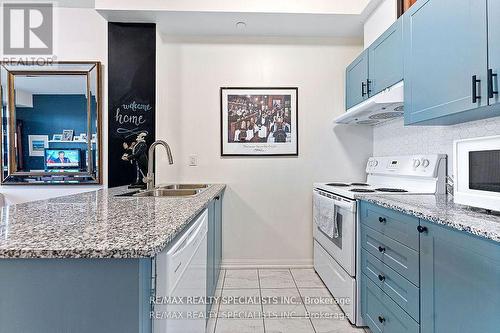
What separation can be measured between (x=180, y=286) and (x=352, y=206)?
1.33 meters

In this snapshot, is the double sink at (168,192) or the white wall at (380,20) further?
the white wall at (380,20)

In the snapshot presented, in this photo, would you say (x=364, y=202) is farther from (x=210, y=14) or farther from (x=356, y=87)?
(x=210, y=14)

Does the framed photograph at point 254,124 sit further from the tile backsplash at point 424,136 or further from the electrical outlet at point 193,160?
the tile backsplash at point 424,136

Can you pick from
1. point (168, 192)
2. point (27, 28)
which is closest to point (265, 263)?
point (168, 192)

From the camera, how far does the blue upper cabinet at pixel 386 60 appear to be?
6.20ft

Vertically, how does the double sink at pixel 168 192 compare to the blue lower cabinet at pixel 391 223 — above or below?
above

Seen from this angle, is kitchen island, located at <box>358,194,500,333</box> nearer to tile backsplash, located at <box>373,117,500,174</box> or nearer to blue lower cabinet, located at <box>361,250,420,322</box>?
blue lower cabinet, located at <box>361,250,420,322</box>

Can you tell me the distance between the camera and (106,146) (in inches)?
114

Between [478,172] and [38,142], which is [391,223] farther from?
[38,142]

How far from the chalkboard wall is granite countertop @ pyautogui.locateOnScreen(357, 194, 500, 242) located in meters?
2.27

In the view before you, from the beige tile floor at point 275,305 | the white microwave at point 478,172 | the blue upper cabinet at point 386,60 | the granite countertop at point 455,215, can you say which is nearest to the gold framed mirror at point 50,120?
the beige tile floor at point 275,305

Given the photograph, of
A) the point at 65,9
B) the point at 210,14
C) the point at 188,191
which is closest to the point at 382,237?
the point at 188,191

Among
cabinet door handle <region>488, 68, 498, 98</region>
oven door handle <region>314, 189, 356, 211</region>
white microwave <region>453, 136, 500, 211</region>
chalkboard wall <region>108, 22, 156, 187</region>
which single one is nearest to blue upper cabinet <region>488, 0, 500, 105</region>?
cabinet door handle <region>488, 68, 498, 98</region>

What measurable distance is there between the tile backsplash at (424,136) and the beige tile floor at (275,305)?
4.40 ft
